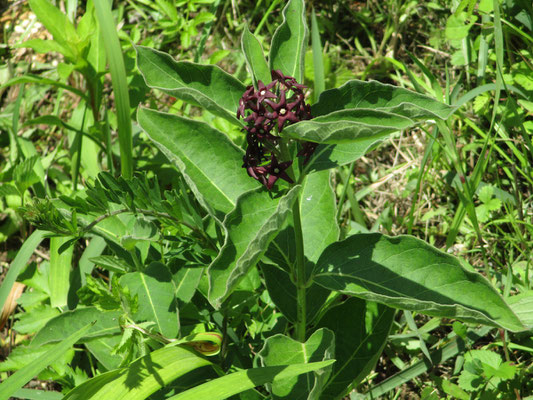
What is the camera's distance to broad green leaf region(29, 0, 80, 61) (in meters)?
2.64

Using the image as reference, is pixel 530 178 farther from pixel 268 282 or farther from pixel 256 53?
pixel 256 53

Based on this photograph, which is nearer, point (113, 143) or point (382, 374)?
point (382, 374)

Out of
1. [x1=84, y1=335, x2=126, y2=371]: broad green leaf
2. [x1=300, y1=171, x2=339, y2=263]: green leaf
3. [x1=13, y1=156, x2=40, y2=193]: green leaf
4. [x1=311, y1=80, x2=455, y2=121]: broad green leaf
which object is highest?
[x1=311, y1=80, x2=455, y2=121]: broad green leaf

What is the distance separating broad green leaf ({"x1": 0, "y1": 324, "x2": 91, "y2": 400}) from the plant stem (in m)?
0.67

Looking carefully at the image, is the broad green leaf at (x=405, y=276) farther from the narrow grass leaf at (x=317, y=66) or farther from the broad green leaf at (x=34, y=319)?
the broad green leaf at (x=34, y=319)

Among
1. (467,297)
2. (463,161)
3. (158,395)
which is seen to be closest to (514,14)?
(463,161)

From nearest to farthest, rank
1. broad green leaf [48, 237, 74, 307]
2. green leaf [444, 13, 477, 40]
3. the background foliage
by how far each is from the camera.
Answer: the background foliage, broad green leaf [48, 237, 74, 307], green leaf [444, 13, 477, 40]

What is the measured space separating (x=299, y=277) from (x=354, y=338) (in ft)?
1.42

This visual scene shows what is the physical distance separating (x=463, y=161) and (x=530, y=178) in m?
0.35

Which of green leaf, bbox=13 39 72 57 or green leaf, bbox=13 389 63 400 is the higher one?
green leaf, bbox=13 39 72 57

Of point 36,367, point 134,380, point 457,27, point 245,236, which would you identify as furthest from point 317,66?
point 36,367

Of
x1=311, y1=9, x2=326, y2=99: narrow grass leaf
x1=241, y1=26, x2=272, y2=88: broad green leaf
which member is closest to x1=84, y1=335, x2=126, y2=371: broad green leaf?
x1=241, y1=26, x2=272, y2=88: broad green leaf

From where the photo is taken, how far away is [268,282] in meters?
1.95

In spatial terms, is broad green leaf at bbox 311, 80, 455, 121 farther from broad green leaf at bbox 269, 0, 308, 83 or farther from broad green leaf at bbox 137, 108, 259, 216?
broad green leaf at bbox 137, 108, 259, 216
